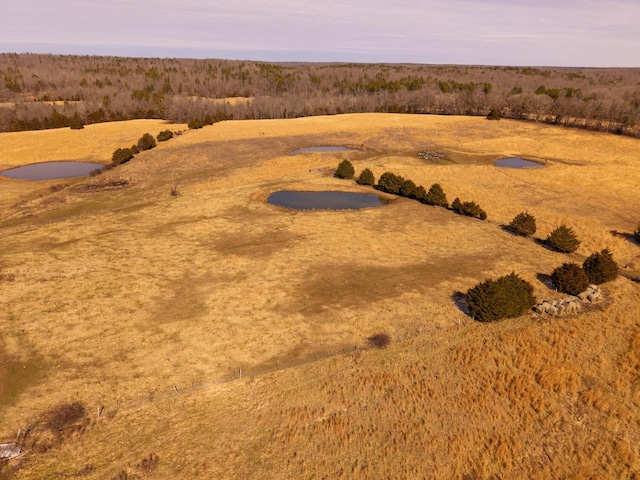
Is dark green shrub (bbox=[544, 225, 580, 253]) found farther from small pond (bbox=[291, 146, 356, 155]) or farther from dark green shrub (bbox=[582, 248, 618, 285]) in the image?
small pond (bbox=[291, 146, 356, 155])

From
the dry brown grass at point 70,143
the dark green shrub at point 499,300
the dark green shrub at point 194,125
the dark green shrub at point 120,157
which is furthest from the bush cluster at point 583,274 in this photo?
the dark green shrub at point 194,125

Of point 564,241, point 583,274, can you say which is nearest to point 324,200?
point 564,241

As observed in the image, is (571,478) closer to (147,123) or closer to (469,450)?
(469,450)

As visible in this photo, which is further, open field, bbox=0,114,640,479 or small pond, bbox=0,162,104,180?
small pond, bbox=0,162,104,180

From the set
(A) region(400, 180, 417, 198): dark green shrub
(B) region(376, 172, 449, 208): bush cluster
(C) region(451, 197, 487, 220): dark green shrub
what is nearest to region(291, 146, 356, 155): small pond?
(B) region(376, 172, 449, 208): bush cluster

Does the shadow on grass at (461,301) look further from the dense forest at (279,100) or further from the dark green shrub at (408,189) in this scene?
the dense forest at (279,100)

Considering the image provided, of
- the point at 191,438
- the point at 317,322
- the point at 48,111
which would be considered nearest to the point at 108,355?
the point at 191,438
